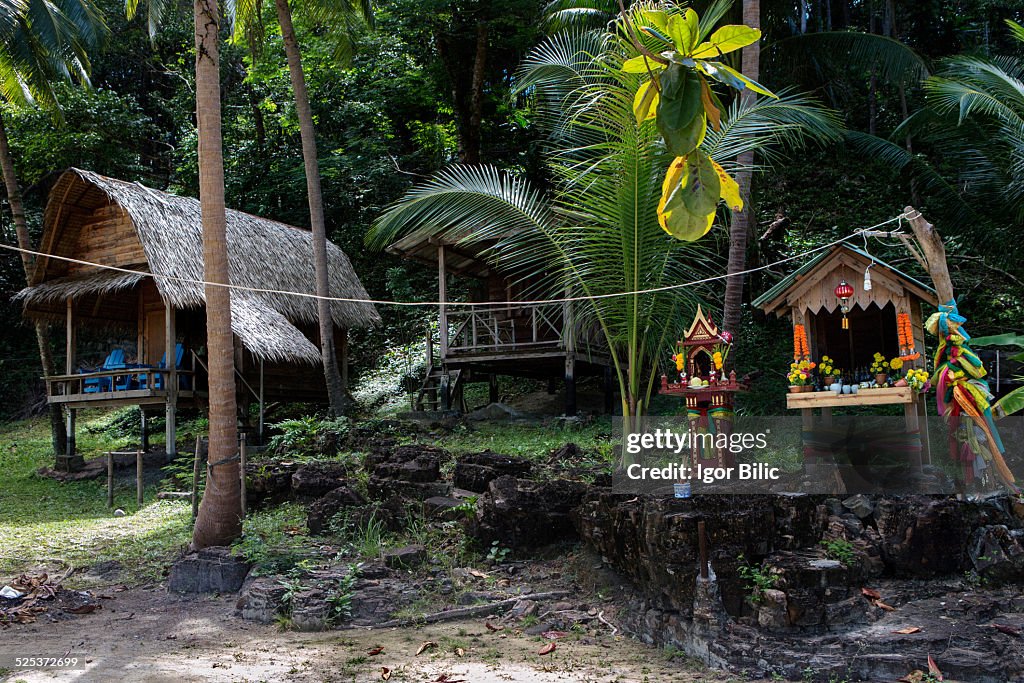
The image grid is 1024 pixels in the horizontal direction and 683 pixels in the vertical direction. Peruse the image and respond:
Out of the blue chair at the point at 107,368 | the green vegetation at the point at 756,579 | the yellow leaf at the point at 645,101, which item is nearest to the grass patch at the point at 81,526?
the blue chair at the point at 107,368

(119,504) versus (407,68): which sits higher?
(407,68)

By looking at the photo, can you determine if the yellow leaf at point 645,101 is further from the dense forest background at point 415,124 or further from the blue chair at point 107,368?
the blue chair at point 107,368

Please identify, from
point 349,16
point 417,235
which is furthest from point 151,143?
point 417,235

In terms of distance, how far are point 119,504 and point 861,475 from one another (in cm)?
931

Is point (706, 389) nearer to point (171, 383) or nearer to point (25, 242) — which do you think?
point (171, 383)

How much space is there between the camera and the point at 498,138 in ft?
67.0

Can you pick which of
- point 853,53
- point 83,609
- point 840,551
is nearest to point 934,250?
point 840,551

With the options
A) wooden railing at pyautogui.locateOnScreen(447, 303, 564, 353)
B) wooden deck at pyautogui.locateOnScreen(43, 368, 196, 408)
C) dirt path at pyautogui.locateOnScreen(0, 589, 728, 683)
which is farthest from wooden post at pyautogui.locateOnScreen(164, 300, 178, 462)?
dirt path at pyautogui.locateOnScreen(0, 589, 728, 683)

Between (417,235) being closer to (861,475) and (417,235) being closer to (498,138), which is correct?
(498,138)

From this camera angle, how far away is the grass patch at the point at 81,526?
8.59m

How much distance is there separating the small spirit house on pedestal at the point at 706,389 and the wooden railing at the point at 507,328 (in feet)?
19.8

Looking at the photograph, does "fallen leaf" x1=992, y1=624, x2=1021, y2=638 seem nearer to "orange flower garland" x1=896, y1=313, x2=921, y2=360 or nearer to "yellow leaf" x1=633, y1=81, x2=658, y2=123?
"orange flower garland" x1=896, y1=313, x2=921, y2=360

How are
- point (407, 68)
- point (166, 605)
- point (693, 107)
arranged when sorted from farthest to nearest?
point (407, 68) < point (166, 605) < point (693, 107)

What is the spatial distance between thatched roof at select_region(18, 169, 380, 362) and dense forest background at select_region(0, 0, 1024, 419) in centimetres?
274
